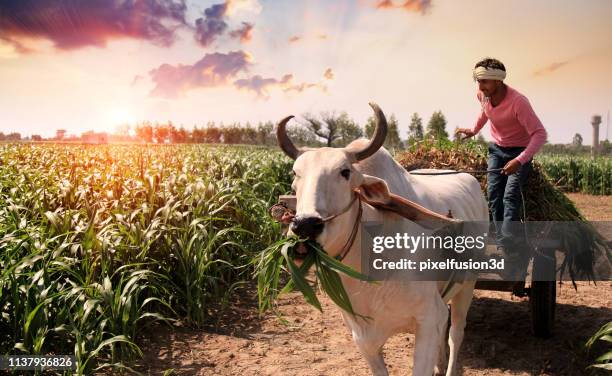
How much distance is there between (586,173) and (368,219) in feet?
76.7

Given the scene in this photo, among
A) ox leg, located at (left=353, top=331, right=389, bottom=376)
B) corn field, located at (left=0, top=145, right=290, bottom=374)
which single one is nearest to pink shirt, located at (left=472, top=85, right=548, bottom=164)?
ox leg, located at (left=353, top=331, right=389, bottom=376)

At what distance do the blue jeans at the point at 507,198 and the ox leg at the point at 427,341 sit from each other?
71.4 inches

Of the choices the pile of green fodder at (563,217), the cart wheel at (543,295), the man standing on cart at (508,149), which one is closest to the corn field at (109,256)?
the man standing on cart at (508,149)

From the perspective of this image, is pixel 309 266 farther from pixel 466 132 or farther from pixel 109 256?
pixel 466 132

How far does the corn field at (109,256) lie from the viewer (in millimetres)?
3898

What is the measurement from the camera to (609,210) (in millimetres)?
15906

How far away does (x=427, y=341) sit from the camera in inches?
108

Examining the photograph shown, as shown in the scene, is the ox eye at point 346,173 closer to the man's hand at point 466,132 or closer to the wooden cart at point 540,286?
the wooden cart at point 540,286

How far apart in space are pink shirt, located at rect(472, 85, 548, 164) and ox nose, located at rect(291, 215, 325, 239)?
2464 millimetres

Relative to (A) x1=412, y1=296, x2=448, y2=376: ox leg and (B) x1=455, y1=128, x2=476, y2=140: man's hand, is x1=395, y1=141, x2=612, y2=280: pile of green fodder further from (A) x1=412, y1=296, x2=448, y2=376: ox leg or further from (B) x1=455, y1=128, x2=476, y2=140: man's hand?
(A) x1=412, y1=296, x2=448, y2=376: ox leg

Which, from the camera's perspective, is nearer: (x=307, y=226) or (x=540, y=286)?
(x=307, y=226)

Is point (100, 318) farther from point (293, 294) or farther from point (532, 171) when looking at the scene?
point (532, 171)

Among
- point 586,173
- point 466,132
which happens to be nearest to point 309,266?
point 466,132

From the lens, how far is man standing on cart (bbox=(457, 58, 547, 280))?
4090 millimetres
